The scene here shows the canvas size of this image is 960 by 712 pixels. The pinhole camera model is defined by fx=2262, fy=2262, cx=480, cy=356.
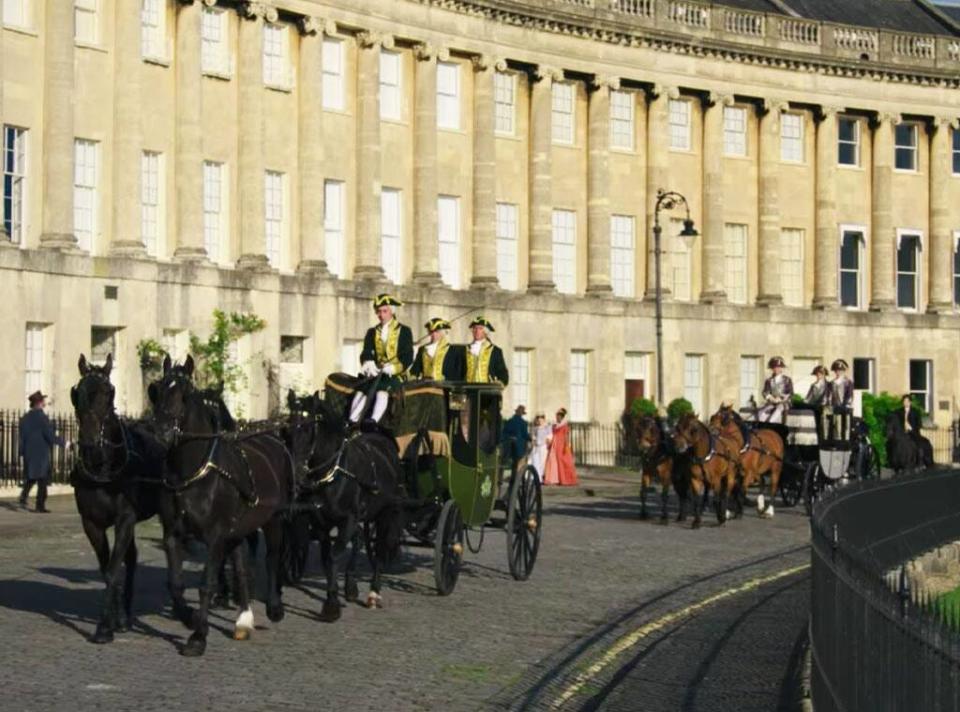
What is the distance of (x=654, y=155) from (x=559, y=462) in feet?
63.8

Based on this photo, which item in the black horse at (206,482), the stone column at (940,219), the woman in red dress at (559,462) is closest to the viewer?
the black horse at (206,482)

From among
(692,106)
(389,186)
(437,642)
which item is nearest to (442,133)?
(389,186)

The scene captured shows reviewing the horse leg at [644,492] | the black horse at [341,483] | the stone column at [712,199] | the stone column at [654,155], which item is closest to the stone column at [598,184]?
the stone column at [654,155]

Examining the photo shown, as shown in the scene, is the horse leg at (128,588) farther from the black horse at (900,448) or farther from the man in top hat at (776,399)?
the black horse at (900,448)

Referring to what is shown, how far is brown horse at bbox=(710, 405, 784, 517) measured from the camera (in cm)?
3712

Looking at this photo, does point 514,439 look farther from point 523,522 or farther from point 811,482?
point 811,482

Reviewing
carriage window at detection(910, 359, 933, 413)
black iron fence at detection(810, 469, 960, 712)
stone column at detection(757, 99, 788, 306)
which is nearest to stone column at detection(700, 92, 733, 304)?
stone column at detection(757, 99, 788, 306)

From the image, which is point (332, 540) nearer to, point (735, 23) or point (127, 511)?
point (127, 511)

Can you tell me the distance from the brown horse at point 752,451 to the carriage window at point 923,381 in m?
38.4

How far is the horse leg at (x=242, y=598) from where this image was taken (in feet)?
62.2

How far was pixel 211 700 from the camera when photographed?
15773 millimetres

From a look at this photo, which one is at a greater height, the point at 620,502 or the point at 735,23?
the point at 735,23

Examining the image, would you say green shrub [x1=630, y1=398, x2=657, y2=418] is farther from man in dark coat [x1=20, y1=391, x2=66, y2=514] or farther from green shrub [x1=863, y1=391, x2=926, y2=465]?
man in dark coat [x1=20, y1=391, x2=66, y2=514]

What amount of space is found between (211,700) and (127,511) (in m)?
3.59
